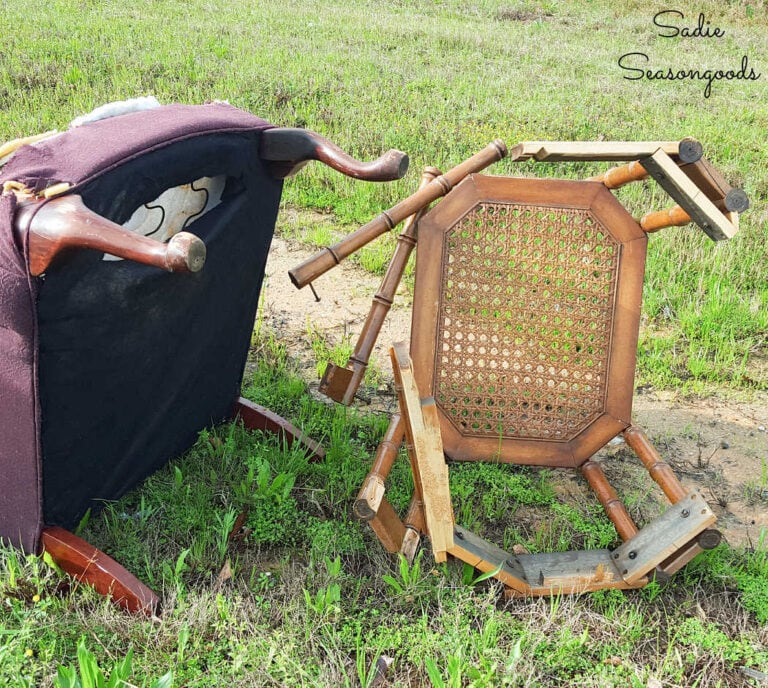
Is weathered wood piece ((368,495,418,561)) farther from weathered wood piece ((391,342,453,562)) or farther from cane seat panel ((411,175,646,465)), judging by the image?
cane seat panel ((411,175,646,465))

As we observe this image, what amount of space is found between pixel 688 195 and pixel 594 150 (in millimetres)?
286

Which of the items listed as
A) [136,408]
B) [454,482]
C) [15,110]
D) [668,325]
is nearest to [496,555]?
[454,482]

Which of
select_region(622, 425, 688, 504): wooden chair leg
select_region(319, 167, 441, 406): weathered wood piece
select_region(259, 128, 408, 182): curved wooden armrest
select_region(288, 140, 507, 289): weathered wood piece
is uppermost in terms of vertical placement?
A: select_region(259, 128, 408, 182): curved wooden armrest

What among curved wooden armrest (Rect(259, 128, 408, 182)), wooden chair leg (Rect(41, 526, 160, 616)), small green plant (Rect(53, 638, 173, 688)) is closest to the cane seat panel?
curved wooden armrest (Rect(259, 128, 408, 182))

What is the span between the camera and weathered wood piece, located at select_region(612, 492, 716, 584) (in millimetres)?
2035

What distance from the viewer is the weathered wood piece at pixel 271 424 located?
8.73 feet

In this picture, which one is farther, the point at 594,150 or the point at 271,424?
the point at 271,424

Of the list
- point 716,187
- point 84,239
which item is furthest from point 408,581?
point 716,187

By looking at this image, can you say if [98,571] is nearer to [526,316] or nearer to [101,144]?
[101,144]

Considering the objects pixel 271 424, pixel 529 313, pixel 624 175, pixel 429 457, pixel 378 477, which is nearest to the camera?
pixel 429 457

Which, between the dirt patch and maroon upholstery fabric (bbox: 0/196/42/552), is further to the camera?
the dirt patch

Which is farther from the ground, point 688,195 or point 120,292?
point 688,195

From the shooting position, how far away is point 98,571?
1973 mm

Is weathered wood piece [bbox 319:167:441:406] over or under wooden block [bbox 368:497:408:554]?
over
